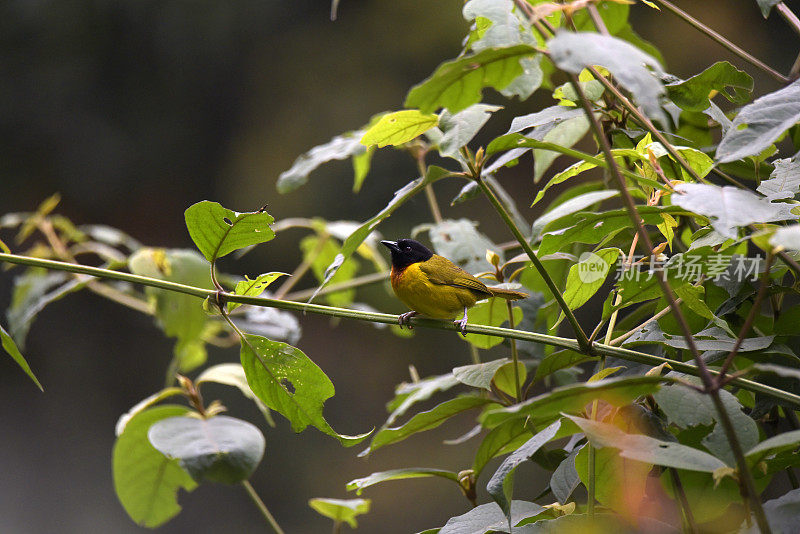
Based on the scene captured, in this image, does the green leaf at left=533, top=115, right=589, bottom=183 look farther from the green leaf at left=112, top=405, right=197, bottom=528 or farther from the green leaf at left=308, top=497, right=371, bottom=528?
the green leaf at left=112, top=405, right=197, bottom=528

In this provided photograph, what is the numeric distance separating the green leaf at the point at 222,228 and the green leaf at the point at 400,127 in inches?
7.4

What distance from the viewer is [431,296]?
5.80ft

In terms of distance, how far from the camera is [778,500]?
825 mm

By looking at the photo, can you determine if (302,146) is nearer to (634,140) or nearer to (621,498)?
(634,140)

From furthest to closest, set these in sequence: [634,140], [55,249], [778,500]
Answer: [55,249] → [634,140] → [778,500]

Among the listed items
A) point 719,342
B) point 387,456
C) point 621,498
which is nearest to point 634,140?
point 719,342

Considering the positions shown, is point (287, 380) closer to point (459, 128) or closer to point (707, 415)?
point (459, 128)

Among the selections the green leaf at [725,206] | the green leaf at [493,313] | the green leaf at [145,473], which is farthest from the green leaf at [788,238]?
the green leaf at [145,473]

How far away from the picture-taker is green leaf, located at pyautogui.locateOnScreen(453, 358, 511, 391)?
3.82 ft

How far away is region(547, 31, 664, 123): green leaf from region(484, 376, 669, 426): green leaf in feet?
0.91

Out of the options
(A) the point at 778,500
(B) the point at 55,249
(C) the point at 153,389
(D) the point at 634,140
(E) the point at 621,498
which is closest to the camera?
(A) the point at 778,500

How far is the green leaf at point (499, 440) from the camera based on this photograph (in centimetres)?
97

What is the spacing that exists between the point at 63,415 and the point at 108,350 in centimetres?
57

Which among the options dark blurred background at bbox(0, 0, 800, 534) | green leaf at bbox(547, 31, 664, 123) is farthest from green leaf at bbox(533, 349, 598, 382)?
dark blurred background at bbox(0, 0, 800, 534)
